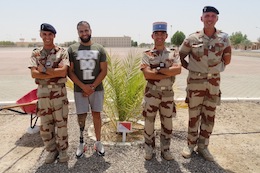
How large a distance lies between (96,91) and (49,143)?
0.97 metres

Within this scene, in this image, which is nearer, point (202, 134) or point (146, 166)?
point (146, 166)

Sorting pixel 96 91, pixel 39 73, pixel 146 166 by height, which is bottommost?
pixel 146 166

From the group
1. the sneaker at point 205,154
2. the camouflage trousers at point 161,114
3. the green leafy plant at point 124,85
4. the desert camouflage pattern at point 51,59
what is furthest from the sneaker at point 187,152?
the desert camouflage pattern at point 51,59

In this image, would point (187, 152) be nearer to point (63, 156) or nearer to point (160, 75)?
point (160, 75)

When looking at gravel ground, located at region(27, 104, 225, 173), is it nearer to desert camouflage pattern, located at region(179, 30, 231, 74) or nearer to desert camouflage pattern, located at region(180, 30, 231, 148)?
desert camouflage pattern, located at region(180, 30, 231, 148)

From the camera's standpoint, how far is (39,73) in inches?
118

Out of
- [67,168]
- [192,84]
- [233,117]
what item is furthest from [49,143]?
[233,117]

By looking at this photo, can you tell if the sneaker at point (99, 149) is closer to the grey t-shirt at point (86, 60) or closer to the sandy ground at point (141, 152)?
the sandy ground at point (141, 152)

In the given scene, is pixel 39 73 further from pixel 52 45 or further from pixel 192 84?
pixel 192 84

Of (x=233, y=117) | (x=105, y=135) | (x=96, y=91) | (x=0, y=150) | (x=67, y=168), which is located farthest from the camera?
(x=233, y=117)

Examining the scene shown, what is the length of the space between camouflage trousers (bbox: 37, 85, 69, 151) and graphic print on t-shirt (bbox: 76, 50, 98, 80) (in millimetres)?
353

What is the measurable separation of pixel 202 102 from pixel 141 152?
1.18 m

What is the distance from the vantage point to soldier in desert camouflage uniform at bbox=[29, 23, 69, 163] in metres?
3.03

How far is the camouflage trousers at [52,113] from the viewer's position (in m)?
3.11
